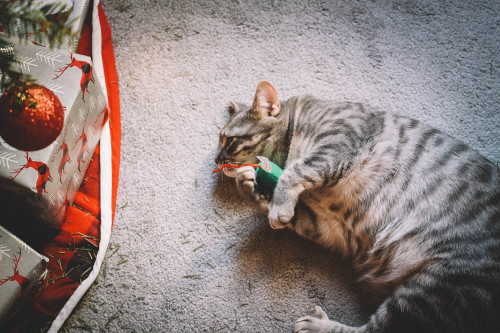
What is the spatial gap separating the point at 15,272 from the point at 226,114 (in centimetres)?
109

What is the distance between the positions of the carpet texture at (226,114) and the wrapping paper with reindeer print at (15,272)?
0.24 meters

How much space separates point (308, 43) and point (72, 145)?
50.5 inches

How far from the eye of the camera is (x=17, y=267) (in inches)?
47.0

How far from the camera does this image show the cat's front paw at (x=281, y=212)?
4.32ft

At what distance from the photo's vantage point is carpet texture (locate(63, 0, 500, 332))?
4.58 feet

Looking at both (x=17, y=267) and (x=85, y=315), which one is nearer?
(x=17, y=267)

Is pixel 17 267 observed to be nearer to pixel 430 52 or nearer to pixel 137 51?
pixel 137 51

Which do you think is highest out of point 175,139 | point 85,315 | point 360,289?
point 175,139

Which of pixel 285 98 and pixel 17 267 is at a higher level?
pixel 285 98

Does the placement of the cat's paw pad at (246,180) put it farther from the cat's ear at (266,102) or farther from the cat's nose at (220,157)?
the cat's ear at (266,102)

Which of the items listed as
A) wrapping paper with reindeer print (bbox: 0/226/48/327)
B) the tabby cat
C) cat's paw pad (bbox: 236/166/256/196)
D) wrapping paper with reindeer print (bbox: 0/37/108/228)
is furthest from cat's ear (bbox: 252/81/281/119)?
wrapping paper with reindeer print (bbox: 0/226/48/327)

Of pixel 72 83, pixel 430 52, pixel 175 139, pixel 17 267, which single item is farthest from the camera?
pixel 430 52

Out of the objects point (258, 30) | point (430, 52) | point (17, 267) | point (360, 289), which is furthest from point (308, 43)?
point (17, 267)

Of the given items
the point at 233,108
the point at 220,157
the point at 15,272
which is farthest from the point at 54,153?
the point at 233,108
